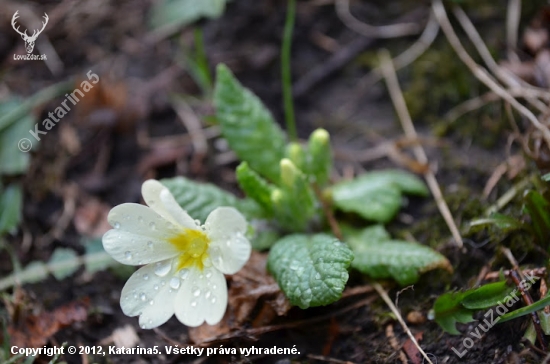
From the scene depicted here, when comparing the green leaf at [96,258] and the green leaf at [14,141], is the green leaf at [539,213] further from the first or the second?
the green leaf at [14,141]

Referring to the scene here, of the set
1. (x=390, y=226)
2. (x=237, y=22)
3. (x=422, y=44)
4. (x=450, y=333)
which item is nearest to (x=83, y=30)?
(x=237, y=22)

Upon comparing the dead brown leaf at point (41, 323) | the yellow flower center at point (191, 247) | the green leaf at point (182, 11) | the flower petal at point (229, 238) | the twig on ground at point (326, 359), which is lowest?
the twig on ground at point (326, 359)

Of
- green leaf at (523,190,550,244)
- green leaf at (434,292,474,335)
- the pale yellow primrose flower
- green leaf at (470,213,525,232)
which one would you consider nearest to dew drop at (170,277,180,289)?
the pale yellow primrose flower

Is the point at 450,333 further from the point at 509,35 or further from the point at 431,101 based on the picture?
the point at 509,35

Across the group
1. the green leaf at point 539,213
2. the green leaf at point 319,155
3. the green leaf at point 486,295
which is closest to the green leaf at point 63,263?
the green leaf at point 319,155

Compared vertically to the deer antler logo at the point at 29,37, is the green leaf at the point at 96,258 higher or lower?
lower

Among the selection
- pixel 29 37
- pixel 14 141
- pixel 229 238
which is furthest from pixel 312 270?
pixel 29 37
